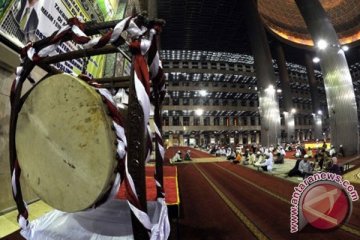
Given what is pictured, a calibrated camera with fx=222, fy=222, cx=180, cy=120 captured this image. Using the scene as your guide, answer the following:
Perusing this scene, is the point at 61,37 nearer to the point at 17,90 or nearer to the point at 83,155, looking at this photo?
the point at 17,90

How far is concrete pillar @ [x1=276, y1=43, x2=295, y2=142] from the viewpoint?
36781 millimetres

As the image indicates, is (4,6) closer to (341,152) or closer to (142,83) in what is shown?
(142,83)

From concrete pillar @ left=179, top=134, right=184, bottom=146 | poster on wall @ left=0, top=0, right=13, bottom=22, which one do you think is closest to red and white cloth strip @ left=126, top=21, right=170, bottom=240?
poster on wall @ left=0, top=0, right=13, bottom=22

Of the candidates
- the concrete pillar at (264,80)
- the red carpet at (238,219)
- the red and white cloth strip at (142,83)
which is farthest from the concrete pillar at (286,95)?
the red and white cloth strip at (142,83)

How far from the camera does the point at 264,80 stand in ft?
90.3

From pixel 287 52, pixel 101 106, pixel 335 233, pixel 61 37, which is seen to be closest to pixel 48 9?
pixel 61 37

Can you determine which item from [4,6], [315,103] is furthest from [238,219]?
[315,103]

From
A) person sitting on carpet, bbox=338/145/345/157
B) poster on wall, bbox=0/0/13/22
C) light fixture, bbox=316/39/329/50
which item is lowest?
person sitting on carpet, bbox=338/145/345/157

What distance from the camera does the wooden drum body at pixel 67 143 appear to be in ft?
4.83

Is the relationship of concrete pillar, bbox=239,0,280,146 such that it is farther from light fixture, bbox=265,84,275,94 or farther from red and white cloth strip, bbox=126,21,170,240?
red and white cloth strip, bbox=126,21,170,240

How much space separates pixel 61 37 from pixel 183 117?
45.7 meters
